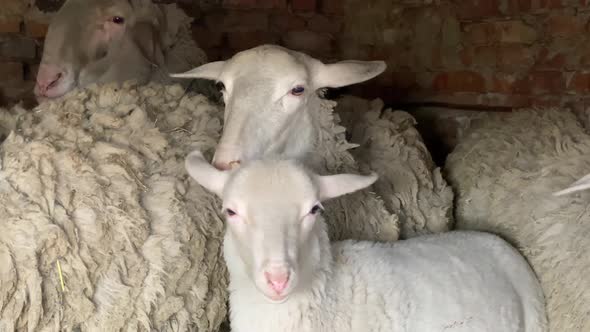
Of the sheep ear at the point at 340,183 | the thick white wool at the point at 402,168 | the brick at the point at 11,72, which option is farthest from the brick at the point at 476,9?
the brick at the point at 11,72

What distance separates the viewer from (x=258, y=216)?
6.84 feet

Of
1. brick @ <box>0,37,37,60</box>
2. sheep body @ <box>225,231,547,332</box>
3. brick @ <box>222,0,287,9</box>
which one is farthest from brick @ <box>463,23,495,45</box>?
brick @ <box>0,37,37,60</box>

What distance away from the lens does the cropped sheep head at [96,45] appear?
3471 mm

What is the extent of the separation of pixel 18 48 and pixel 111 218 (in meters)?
2.48

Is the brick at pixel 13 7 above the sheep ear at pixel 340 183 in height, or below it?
above

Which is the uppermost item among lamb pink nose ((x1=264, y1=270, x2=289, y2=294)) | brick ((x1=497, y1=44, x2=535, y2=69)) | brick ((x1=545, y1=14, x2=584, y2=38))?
brick ((x1=545, y1=14, x2=584, y2=38))

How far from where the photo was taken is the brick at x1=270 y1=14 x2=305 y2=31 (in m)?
5.29

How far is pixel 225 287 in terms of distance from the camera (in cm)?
265

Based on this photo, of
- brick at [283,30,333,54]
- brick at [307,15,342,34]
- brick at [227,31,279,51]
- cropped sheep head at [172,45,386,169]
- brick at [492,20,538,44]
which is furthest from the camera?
brick at [307,15,342,34]

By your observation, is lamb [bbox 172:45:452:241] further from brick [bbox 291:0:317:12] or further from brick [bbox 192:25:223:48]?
brick [bbox 291:0:317:12]

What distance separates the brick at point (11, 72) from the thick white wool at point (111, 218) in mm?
1759

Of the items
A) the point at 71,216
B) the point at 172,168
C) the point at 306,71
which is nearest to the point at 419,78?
the point at 306,71

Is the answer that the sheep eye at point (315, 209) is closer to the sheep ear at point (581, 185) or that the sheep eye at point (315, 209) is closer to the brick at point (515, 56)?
the sheep ear at point (581, 185)

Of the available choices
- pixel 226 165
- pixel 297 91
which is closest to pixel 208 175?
pixel 226 165
